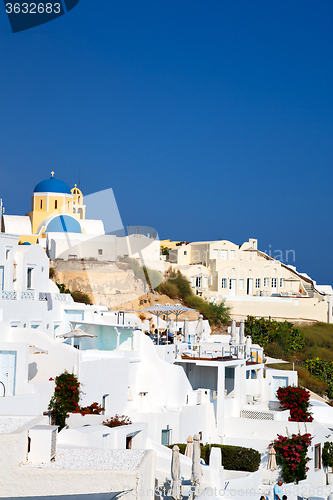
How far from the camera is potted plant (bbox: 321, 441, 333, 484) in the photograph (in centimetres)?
2412

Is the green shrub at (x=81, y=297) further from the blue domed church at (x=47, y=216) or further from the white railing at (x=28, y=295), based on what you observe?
the white railing at (x=28, y=295)

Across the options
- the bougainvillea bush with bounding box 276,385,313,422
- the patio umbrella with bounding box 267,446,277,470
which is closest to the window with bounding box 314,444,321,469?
the bougainvillea bush with bounding box 276,385,313,422

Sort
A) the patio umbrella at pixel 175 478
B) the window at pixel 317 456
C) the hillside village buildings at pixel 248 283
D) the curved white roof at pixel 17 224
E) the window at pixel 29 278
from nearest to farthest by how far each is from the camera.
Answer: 1. the patio umbrella at pixel 175 478
2. the window at pixel 317 456
3. the window at pixel 29 278
4. the curved white roof at pixel 17 224
5. the hillside village buildings at pixel 248 283

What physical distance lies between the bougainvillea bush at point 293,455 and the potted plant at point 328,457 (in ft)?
7.14

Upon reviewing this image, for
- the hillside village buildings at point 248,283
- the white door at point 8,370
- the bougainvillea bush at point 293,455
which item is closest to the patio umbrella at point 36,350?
the white door at point 8,370

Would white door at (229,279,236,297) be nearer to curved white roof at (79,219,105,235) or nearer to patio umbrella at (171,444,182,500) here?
curved white roof at (79,219,105,235)

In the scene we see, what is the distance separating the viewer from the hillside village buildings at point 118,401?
32.4 feet

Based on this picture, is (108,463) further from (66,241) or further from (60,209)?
(60,209)

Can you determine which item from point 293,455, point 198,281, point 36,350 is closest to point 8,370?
point 36,350

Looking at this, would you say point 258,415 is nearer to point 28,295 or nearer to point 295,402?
point 295,402

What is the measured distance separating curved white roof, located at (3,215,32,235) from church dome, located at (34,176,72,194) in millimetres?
2701

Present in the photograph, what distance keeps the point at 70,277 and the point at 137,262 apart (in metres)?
7.70

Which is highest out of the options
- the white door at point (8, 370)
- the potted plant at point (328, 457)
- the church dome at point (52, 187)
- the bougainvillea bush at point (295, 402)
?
the church dome at point (52, 187)

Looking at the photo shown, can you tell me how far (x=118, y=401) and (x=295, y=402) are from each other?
26.9ft
